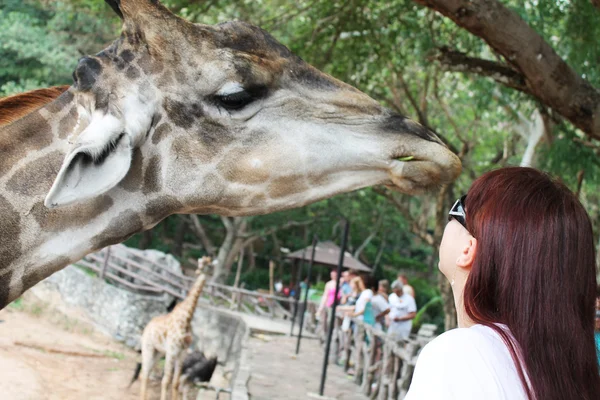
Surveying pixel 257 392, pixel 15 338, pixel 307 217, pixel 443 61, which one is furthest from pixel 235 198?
pixel 307 217

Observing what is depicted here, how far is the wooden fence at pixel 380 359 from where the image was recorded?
30.1ft

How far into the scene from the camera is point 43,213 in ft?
7.48

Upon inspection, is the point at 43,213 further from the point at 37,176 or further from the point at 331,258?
the point at 331,258

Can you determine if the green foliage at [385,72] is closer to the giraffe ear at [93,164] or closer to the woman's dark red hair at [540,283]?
the woman's dark red hair at [540,283]

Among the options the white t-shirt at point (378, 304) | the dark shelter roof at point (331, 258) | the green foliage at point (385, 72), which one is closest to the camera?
the green foliage at point (385, 72)

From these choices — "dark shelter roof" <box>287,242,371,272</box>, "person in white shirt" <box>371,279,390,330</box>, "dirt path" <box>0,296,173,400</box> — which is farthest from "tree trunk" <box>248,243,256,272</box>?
"person in white shirt" <box>371,279,390,330</box>

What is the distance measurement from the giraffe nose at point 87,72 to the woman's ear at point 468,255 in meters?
1.41

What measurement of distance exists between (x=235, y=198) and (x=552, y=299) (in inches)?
47.5

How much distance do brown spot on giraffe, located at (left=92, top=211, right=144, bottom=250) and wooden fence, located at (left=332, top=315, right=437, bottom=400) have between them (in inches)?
274

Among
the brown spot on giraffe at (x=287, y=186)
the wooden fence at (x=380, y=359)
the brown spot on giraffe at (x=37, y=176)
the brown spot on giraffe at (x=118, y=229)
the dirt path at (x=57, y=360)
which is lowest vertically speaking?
the dirt path at (x=57, y=360)

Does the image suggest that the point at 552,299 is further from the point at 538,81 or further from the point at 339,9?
the point at 339,9

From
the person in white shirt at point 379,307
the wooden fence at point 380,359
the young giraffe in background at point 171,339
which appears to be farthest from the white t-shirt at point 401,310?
the young giraffe in background at point 171,339

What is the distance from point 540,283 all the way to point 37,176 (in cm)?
170

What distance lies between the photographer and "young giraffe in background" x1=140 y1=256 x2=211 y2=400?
11.9 m
